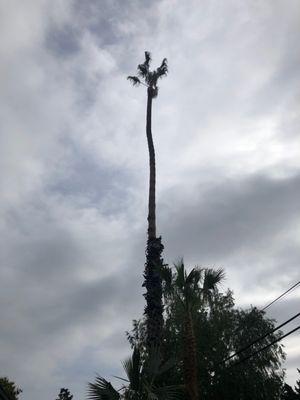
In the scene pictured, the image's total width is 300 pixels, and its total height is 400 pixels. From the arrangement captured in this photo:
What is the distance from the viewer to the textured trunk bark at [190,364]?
12547 millimetres

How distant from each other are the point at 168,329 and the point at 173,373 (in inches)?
135

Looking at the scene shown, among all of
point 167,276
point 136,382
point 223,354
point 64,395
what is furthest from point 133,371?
point 64,395

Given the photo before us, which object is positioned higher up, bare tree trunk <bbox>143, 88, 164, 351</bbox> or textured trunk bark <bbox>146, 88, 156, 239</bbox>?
textured trunk bark <bbox>146, 88, 156, 239</bbox>

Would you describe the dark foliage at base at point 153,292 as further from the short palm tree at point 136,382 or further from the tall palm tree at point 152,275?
the short palm tree at point 136,382

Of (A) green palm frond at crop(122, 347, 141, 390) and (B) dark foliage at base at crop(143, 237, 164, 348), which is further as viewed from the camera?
(B) dark foliage at base at crop(143, 237, 164, 348)

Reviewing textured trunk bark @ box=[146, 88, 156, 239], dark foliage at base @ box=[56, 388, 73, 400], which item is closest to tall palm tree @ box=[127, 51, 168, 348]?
textured trunk bark @ box=[146, 88, 156, 239]

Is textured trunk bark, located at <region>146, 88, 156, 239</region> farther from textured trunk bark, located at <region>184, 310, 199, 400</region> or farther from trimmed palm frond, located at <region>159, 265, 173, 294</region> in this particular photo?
textured trunk bark, located at <region>184, 310, 199, 400</region>

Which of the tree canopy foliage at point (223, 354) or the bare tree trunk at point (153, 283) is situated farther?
the tree canopy foliage at point (223, 354)

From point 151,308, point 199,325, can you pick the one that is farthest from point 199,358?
point 151,308

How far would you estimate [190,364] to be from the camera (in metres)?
13.1

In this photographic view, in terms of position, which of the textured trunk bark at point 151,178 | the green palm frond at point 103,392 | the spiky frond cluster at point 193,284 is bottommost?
the green palm frond at point 103,392

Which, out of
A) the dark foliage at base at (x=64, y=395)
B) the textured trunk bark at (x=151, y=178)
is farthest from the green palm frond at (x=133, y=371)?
the dark foliage at base at (x=64, y=395)

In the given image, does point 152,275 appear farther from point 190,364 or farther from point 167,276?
point 190,364

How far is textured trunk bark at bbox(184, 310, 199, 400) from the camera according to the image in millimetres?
12547
